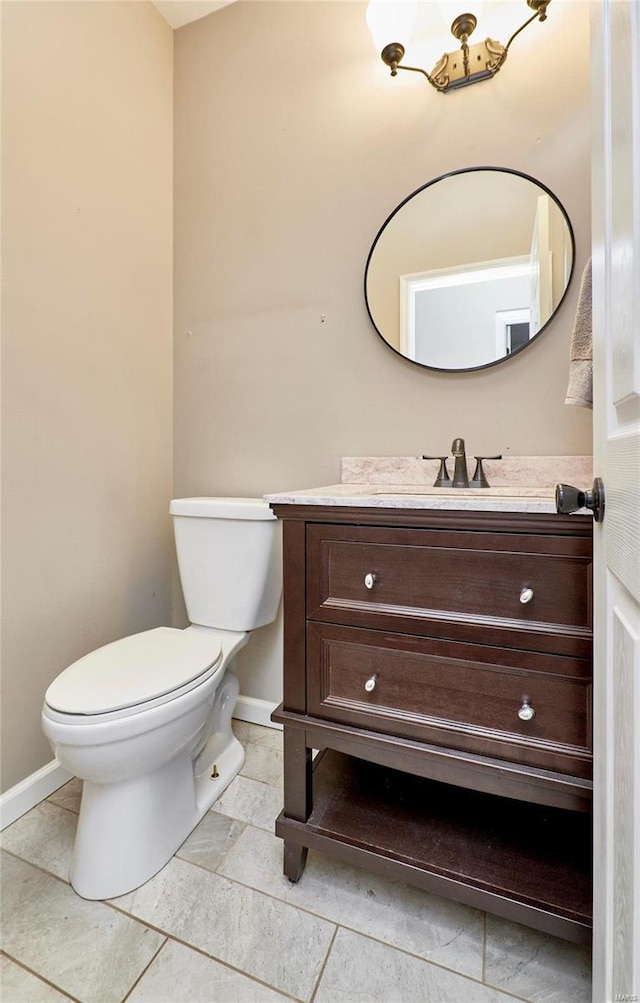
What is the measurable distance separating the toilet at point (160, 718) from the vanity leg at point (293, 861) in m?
0.30

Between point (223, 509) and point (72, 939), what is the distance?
1040mm

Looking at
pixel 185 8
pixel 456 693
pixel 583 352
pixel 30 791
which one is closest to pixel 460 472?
pixel 583 352

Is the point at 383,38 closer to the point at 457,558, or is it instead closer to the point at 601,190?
the point at 601,190

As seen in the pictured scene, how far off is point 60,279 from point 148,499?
769 millimetres

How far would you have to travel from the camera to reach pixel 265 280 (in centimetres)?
165

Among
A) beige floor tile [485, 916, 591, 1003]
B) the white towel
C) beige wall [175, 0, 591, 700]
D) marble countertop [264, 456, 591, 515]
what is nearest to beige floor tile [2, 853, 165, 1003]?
beige floor tile [485, 916, 591, 1003]

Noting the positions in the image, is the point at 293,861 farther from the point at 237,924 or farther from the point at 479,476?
the point at 479,476

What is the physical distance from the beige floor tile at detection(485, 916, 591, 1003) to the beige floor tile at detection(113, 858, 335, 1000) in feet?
1.10

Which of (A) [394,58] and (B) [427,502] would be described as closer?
(B) [427,502]

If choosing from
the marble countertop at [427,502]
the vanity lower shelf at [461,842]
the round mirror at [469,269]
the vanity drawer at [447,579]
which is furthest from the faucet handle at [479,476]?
the vanity lower shelf at [461,842]

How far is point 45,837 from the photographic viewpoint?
3.94 ft

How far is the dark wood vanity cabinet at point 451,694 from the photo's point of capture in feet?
2.72

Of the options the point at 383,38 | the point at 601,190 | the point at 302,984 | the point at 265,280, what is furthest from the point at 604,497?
the point at 383,38

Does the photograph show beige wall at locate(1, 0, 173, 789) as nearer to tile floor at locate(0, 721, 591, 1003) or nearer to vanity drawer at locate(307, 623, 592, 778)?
tile floor at locate(0, 721, 591, 1003)
